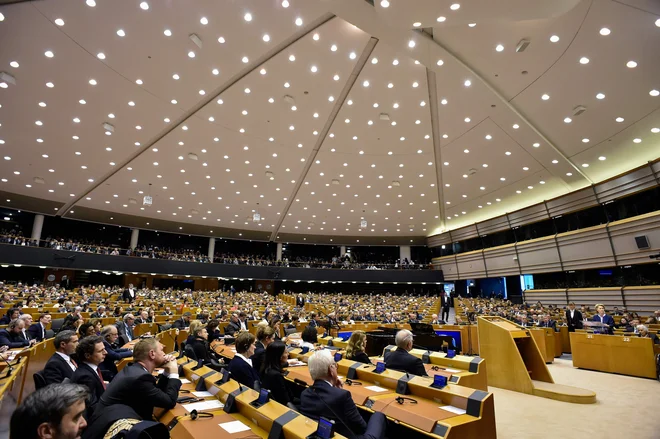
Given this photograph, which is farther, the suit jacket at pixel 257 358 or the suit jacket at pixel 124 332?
the suit jacket at pixel 124 332

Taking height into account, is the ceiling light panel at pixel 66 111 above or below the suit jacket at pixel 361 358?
above

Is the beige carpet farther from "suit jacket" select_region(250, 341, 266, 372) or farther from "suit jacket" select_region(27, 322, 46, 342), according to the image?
"suit jacket" select_region(27, 322, 46, 342)

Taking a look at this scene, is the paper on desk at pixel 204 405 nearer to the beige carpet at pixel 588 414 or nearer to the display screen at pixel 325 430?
the display screen at pixel 325 430

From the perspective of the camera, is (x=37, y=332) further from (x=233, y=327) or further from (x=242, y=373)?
(x=242, y=373)

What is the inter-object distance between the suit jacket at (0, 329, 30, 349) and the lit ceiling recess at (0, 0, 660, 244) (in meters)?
7.25

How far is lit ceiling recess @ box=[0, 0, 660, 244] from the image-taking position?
27.9ft

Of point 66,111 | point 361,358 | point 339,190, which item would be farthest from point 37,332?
point 339,190

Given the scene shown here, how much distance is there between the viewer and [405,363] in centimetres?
A: 379

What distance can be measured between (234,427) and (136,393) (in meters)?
0.67

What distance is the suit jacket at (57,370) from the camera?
10.5 ft

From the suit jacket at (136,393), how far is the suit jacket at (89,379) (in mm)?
781

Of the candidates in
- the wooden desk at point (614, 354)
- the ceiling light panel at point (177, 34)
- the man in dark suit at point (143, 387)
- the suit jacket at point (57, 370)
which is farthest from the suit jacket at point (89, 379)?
the wooden desk at point (614, 354)

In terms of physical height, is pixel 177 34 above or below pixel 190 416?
above

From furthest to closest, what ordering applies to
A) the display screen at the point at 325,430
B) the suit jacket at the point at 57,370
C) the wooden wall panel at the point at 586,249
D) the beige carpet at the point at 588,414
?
the wooden wall panel at the point at 586,249, the beige carpet at the point at 588,414, the suit jacket at the point at 57,370, the display screen at the point at 325,430
